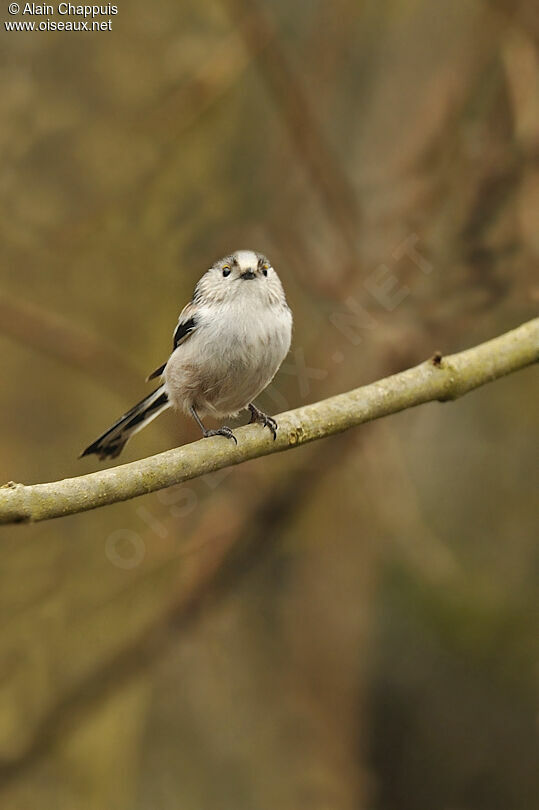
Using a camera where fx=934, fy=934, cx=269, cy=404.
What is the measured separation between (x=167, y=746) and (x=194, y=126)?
4206 mm

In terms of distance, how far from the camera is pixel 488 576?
593 cm

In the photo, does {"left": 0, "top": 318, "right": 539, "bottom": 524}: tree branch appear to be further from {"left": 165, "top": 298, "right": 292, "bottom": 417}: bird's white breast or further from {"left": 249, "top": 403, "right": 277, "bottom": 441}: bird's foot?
{"left": 165, "top": 298, "right": 292, "bottom": 417}: bird's white breast

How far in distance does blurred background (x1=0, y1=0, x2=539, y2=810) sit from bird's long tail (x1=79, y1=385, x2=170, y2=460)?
0.71 meters

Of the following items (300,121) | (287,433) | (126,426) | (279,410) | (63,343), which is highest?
(300,121)

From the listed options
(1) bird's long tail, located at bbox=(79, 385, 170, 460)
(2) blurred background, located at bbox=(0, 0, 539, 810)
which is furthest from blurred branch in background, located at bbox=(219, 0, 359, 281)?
(1) bird's long tail, located at bbox=(79, 385, 170, 460)

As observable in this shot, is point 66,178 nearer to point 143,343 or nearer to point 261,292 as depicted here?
point 143,343

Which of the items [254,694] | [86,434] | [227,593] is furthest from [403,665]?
[86,434]

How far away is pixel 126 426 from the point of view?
4.18 metres

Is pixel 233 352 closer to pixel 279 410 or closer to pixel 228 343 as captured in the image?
pixel 228 343
